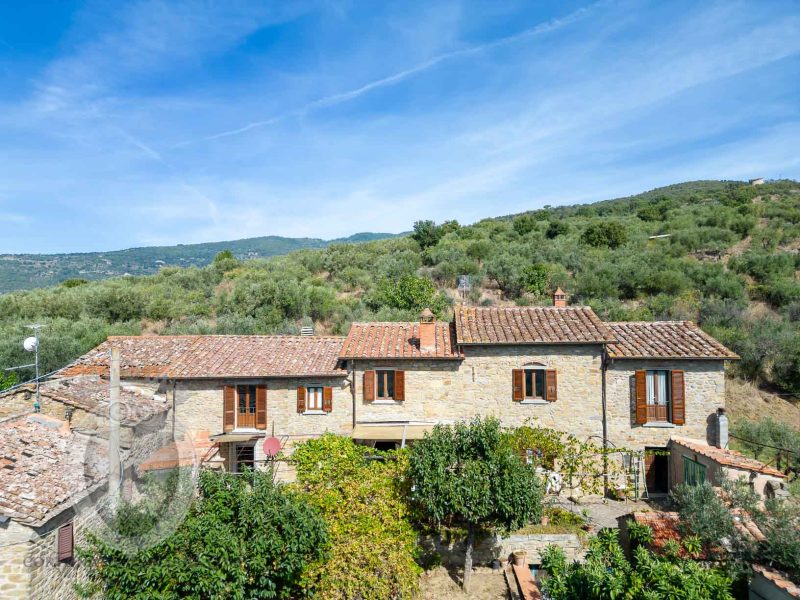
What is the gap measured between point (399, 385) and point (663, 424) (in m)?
8.92

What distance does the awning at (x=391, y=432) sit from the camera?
1585 cm

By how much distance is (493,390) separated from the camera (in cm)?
1722

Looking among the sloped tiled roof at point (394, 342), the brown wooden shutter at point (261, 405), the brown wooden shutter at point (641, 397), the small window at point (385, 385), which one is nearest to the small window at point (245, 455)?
the brown wooden shutter at point (261, 405)

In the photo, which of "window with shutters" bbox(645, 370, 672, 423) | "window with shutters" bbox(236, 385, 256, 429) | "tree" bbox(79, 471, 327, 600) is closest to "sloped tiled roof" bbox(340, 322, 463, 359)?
"window with shutters" bbox(236, 385, 256, 429)

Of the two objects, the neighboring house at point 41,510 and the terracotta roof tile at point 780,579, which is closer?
the terracotta roof tile at point 780,579

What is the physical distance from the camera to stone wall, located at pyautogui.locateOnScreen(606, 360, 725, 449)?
16578mm

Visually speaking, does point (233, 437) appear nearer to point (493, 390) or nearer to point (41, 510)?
point (41, 510)

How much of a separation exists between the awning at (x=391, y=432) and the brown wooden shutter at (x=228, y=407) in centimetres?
428

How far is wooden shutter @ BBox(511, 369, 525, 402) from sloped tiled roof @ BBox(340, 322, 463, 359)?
6.46 ft

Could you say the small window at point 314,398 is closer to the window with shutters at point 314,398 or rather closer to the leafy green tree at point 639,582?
the window with shutters at point 314,398

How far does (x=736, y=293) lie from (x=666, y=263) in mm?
6266

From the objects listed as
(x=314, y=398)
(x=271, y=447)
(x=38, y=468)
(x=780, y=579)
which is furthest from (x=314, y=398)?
(x=780, y=579)

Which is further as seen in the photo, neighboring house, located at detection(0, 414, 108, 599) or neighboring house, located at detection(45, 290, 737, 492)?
neighboring house, located at detection(45, 290, 737, 492)

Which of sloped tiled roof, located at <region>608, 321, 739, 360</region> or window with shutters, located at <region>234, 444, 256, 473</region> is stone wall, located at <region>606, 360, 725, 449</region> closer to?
sloped tiled roof, located at <region>608, 321, 739, 360</region>
